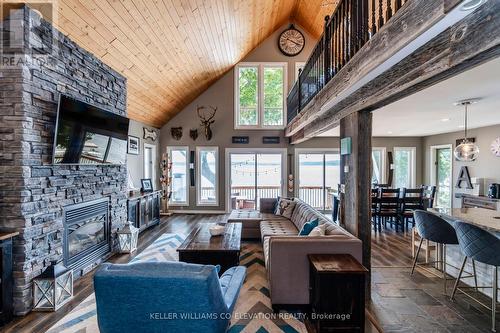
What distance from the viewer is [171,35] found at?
4223 mm

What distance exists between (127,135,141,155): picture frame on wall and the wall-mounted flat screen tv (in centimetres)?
181

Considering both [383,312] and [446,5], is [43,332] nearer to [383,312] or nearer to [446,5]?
[383,312]

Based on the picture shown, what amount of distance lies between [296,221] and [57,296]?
Result: 3.53 m

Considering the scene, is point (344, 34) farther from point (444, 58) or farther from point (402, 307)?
point (402, 307)

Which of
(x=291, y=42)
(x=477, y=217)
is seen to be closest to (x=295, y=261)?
(x=477, y=217)

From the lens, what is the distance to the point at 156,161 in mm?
7730

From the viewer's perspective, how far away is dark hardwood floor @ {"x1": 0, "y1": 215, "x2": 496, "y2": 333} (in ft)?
7.98

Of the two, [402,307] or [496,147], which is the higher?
[496,147]

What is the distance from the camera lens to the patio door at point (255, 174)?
7.96 m

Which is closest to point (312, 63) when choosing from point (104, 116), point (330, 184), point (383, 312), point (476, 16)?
point (476, 16)

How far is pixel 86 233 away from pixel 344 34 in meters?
4.42

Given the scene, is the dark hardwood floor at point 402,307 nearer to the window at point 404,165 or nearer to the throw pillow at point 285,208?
the throw pillow at point 285,208

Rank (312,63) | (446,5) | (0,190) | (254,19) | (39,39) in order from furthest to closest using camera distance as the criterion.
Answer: (254,19) → (312,63) → (39,39) → (0,190) → (446,5)

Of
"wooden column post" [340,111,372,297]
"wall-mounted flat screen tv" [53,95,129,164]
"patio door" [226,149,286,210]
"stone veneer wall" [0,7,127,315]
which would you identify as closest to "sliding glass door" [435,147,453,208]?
"patio door" [226,149,286,210]
